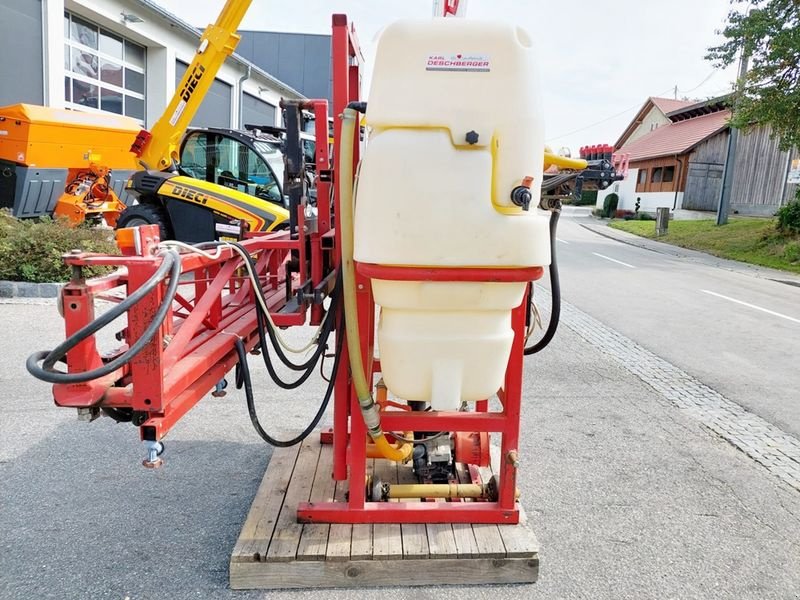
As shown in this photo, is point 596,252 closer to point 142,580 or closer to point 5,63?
point 5,63

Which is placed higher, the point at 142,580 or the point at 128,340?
the point at 128,340

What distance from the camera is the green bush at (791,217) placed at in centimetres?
1731

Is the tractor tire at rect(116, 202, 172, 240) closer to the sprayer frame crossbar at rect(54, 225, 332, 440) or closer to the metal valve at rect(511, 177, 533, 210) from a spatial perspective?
the sprayer frame crossbar at rect(54, 225, 332, 440)

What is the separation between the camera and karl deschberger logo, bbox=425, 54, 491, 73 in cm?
215

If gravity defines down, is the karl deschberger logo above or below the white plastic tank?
above

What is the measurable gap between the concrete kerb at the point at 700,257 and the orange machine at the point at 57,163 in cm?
1368

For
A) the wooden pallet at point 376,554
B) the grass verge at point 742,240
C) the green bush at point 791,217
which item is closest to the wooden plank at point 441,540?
the wooden pallet at point 376,554

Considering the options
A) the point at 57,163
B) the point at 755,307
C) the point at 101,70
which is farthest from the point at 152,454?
the point at 101,70

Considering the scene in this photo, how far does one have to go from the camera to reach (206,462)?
372 centimetres

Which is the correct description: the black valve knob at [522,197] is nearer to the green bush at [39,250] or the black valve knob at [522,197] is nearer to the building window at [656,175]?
the green bush at [39,250]

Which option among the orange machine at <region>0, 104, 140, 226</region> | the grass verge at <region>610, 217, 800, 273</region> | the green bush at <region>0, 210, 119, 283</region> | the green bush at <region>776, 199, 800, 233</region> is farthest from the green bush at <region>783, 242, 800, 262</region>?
the green bush at <region>0, 210, 119, 283</region>

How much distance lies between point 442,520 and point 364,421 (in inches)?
23.2

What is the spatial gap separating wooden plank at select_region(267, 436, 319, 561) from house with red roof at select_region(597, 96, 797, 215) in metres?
19.1

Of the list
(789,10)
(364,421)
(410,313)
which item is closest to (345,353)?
(364,421)
